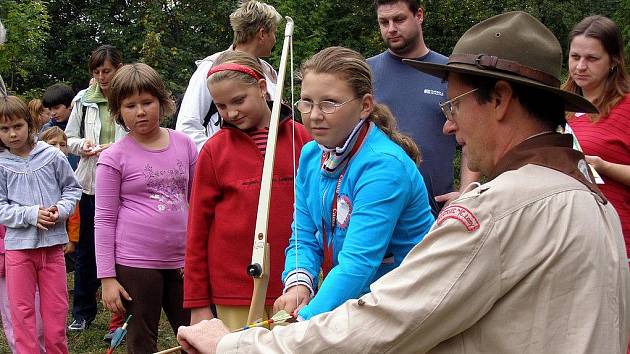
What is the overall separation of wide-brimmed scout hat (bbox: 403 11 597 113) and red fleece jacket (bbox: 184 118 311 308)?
174 centimetres

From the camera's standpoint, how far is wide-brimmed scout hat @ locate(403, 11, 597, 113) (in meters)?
2.04

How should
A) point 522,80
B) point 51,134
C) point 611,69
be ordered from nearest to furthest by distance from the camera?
point 522,80
point 611,69
point 51,134

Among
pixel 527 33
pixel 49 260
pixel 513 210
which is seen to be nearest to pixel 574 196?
pixel 513 210

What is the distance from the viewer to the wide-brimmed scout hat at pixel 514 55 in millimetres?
2037

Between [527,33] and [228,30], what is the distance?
1846 centimetres

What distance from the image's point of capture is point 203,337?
7.45ft

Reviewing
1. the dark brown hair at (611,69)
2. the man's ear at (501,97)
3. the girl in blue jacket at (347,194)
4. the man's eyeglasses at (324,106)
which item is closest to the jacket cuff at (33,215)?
the girl in blue jacket at (347,194)

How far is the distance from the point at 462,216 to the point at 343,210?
4.03 feet

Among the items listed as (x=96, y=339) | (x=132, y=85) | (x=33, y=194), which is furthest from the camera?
(x=96, y=339)

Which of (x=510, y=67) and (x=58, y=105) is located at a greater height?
(x=510, y=67)

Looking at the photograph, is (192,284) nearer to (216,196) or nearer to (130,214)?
(216,196)

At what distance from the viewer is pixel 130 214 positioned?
15.0 ft

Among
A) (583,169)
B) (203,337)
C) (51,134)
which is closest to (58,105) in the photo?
(51,134)

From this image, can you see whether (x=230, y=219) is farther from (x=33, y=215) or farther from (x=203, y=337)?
(x=33, y=215)
